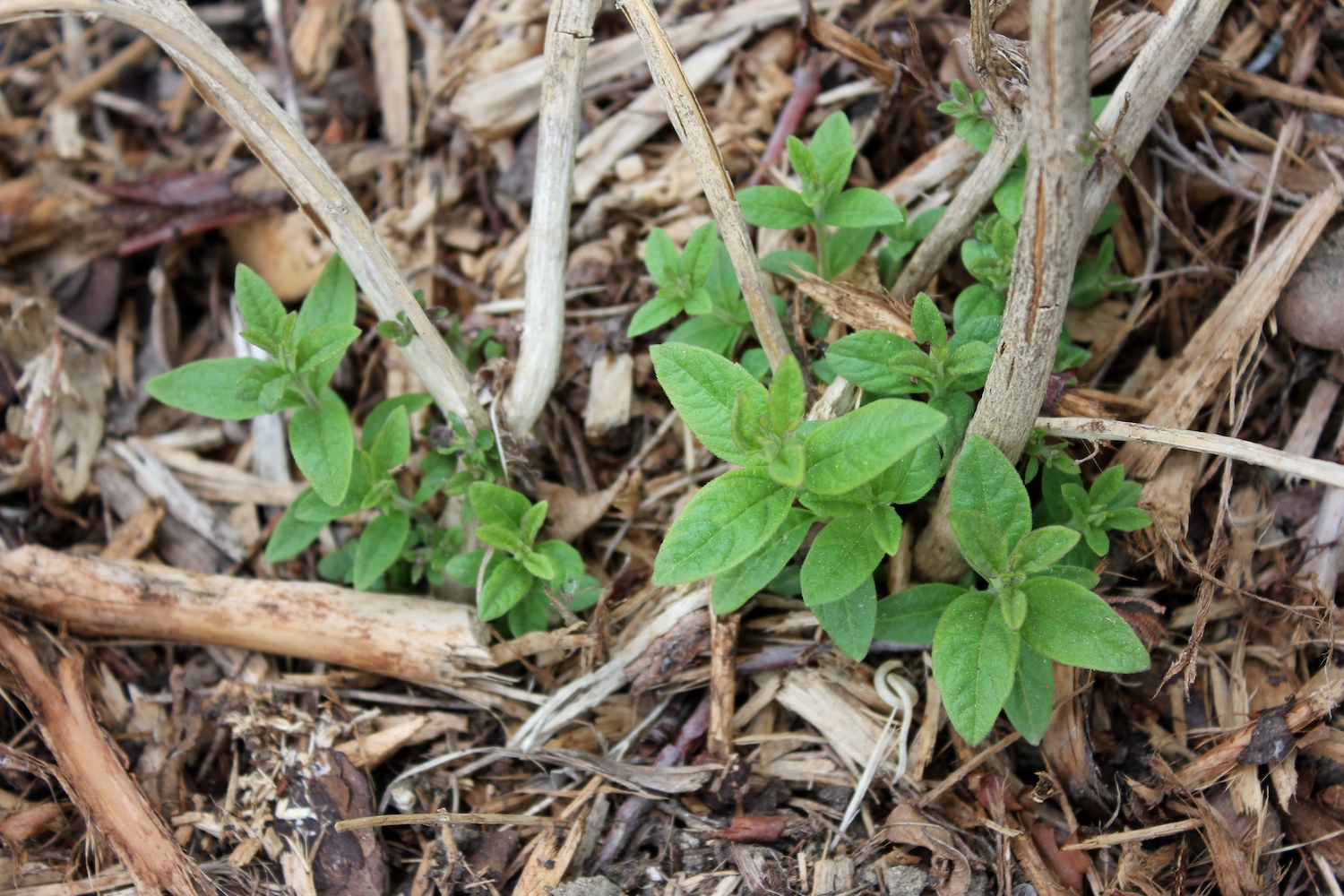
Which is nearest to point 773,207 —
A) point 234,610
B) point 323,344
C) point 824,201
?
point 824,201

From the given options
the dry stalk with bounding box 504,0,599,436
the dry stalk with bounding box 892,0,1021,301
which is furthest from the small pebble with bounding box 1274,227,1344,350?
the dry stalk with bounding box 504,0,599,436

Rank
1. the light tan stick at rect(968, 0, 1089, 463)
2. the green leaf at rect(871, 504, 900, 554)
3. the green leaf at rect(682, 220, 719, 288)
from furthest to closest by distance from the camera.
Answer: the green leaf at rect(682, 220, 719, 288) → the green leaf at rect(871, 504, 900, 554) → the light tan stick at rect(968, 0, 1089, 463)

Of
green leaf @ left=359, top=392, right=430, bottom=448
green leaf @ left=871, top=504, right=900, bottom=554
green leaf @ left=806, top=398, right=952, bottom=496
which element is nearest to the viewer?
green leaf @ left=806, top=398, right=952, bottom=496

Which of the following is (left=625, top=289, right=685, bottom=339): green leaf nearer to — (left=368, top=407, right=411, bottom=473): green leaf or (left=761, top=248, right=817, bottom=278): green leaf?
(left=761, top=248, right=817, bottom=278): green leaf

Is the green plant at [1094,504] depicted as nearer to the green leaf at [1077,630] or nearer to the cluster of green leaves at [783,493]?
the green leaf at [1077,630]

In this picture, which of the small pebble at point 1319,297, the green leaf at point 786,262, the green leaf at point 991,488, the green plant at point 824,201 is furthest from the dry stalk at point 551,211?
the small pebble at point 1319,297
